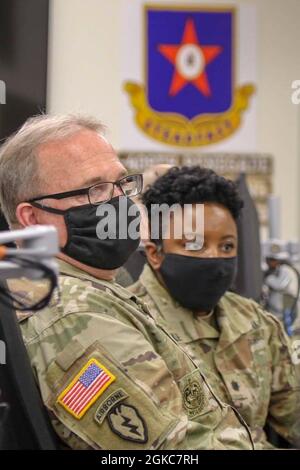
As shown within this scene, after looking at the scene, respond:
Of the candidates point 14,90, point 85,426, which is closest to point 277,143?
point 14,90

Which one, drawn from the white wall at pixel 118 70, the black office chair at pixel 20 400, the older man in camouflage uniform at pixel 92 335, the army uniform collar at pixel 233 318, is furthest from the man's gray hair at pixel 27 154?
the white wall at pixel 118 70

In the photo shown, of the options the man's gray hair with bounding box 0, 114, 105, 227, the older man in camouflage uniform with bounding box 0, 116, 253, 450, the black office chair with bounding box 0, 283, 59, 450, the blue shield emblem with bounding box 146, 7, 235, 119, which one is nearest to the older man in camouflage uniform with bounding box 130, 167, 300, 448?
the older man in camouflage uniform with bounding box 0, 116, 253, 450

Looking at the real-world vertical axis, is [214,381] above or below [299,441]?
above

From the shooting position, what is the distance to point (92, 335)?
90 cm

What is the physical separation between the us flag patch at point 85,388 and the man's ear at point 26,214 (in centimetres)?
29

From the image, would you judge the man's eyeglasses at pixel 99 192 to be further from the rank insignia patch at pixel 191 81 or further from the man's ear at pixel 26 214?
the rank insignia patch at pixel 191 81

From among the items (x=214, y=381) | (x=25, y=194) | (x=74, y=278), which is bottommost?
(x=214, y=381)

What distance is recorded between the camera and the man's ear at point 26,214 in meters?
1.06

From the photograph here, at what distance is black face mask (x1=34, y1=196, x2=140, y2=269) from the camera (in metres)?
1.05

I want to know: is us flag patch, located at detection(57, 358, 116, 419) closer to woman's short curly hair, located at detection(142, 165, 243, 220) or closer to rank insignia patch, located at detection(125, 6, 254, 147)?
woman's short curly hair, located at detection(142, 165, 243, 220)

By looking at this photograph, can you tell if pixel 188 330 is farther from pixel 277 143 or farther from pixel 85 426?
pixel 277 143

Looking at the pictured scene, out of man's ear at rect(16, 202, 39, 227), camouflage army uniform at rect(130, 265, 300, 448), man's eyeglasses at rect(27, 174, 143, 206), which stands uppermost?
man's eyeglasses at rect(27, 174, 143, 206)

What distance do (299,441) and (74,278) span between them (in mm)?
752

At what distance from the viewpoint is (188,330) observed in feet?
4.64
